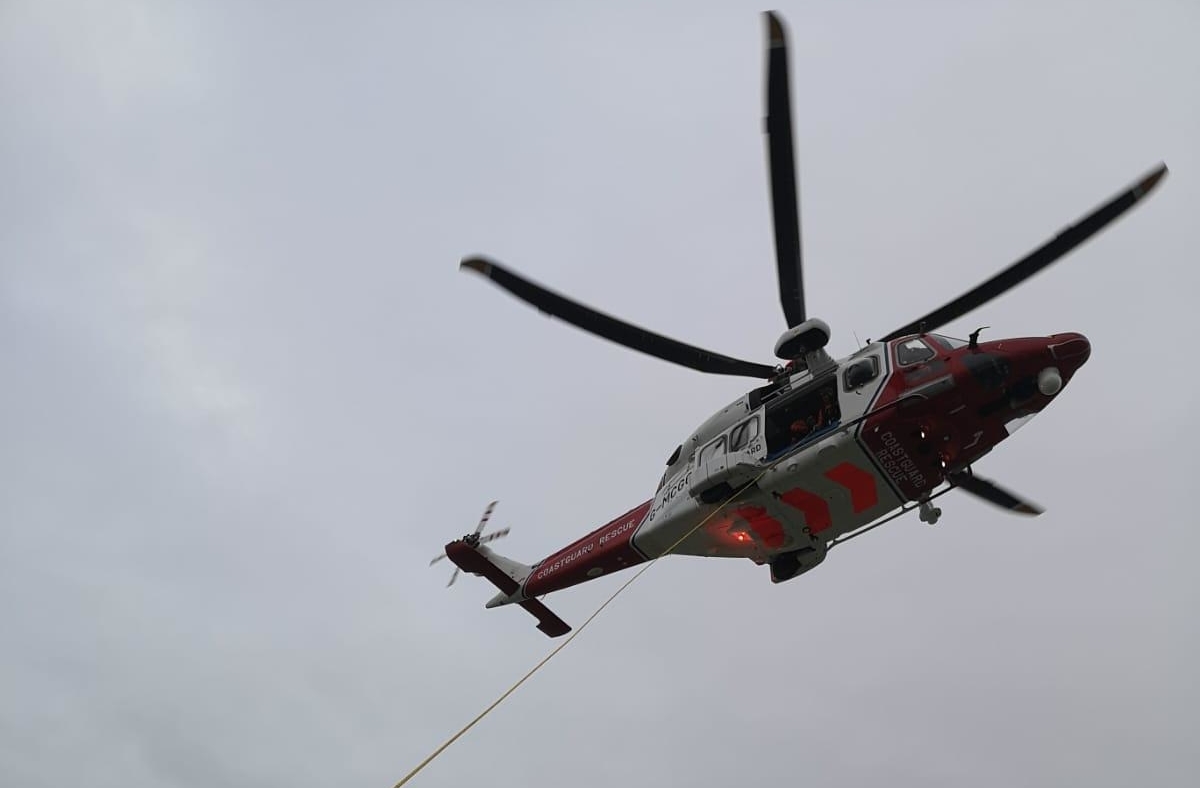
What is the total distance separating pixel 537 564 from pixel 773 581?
184 inches

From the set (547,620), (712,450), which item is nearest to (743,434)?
(712,450)

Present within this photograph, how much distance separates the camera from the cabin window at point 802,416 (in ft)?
36.8

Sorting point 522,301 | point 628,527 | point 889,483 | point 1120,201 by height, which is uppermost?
point 522,301

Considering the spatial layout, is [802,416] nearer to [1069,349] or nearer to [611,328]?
[611,328]

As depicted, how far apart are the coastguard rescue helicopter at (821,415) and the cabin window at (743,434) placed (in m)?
0.03

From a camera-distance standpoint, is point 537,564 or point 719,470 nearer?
point 719,470

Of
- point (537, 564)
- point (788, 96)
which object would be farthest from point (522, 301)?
point (537, 564)

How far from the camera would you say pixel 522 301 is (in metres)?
11.2

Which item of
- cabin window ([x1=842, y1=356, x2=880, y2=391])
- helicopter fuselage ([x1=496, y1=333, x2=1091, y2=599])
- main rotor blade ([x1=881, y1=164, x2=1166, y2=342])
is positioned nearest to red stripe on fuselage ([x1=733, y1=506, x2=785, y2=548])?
helicopter fuselage ([x1=496, y1=333, x2=1091, y2=599])

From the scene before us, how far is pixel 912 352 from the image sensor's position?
36.0 feet

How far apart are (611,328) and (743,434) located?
7.64 ft

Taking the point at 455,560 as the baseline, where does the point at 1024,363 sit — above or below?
below

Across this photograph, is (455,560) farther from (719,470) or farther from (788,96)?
(788,96)

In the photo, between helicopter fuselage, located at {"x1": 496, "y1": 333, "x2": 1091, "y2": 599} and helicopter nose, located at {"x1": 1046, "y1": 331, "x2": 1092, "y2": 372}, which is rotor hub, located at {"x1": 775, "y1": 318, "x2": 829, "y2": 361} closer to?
helicopter fuselage, located at {"x1": 496, "y1": 333, "x2": 1091, "y2": 599}
